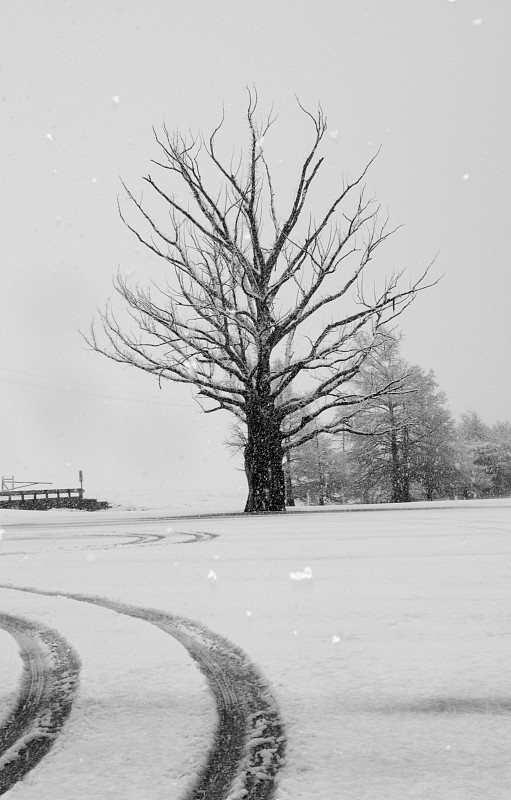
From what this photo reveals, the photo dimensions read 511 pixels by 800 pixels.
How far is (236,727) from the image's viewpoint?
5.08ft

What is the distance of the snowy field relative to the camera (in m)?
1.27

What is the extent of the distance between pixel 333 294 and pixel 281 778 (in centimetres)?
1617

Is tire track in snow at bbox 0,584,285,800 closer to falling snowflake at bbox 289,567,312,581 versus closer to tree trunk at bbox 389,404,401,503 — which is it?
falling snowflake at bbox 289,567,312,581

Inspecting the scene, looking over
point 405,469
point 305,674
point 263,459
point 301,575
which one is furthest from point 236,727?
point 405,469

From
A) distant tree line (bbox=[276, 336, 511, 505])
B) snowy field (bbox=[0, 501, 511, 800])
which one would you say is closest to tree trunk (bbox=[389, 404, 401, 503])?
distant tree line (bbox=[276, 336, 511, 505])

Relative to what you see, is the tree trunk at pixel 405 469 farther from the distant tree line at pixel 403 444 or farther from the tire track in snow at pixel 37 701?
the tire track in snow at pixel 37 701

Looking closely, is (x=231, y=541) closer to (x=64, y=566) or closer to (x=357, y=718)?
(x=64, y=566)

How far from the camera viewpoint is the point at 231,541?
6758mm

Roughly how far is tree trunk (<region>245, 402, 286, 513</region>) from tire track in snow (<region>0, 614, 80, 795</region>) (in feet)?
43.3

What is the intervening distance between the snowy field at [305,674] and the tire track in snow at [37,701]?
0.09 feet

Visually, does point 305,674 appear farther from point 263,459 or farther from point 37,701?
point 263,459

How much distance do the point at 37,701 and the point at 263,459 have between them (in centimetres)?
1424

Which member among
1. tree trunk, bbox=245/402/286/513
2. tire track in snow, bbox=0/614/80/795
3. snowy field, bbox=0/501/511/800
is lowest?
snowy field, bbox=0/501/511/800

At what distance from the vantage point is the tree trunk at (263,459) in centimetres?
1587
